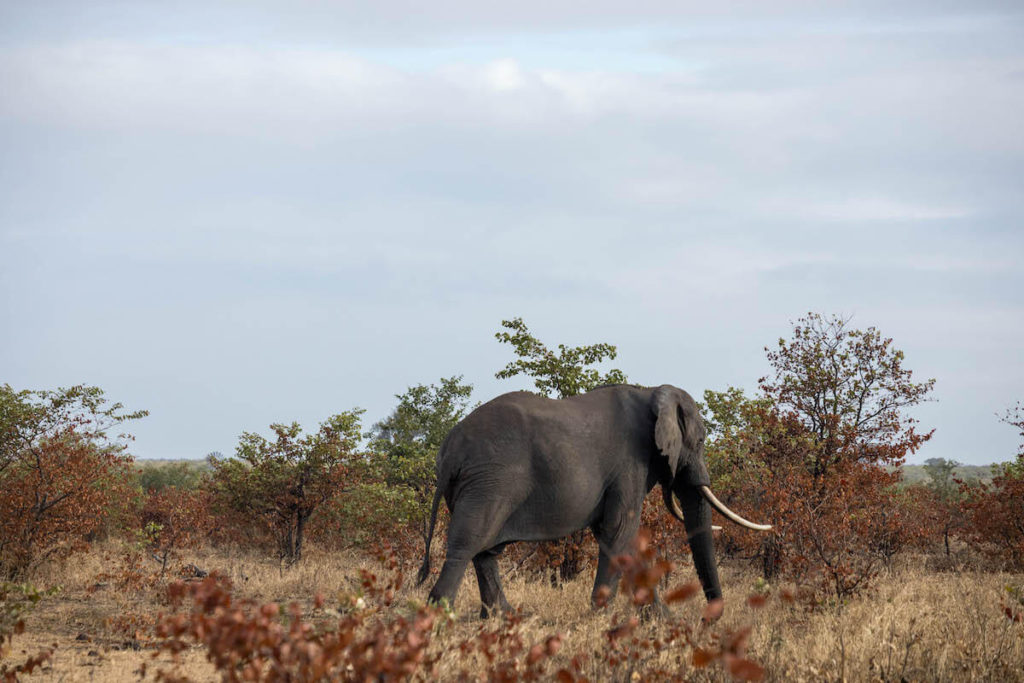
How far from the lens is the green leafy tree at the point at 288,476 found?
18.0 meters

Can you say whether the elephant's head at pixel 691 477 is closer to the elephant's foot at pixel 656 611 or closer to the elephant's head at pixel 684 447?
the elephant's head at pixel 684 447

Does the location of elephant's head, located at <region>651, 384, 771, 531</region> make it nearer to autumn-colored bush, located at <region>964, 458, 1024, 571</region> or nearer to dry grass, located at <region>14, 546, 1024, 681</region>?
dry grass, located at <region>14, 546, 1024, 681</region>

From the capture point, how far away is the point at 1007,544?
17641 mm

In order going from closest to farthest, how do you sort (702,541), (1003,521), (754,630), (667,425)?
(754,630)
(667,425)
(702,541)
(1003,521)

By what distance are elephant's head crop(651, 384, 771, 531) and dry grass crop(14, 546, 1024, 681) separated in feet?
4.21

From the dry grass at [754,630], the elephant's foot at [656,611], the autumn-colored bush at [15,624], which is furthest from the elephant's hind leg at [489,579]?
the autumn-colored bush at [15,624]

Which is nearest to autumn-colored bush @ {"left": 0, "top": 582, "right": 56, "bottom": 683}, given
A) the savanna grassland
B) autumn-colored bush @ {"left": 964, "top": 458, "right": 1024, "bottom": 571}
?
the savanna grassland

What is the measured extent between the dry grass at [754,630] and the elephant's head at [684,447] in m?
1.28

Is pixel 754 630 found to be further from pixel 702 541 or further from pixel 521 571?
pixel 521 571

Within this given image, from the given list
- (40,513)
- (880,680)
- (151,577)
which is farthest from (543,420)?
(40,513)

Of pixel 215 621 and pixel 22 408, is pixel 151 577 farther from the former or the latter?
pixel 215 621

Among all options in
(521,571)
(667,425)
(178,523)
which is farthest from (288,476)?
(667,425)

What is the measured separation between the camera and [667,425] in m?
10.1

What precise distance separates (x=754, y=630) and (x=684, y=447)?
256 cm
